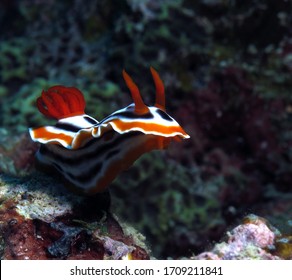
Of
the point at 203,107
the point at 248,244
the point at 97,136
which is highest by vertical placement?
the point at 97,136

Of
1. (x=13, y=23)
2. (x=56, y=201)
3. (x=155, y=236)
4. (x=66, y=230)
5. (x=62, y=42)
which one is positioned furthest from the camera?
(x=13, y=23)

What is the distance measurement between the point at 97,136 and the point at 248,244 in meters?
1.17

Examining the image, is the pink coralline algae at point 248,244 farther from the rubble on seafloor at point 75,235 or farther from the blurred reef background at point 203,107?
the blurred reef background at point 203,107

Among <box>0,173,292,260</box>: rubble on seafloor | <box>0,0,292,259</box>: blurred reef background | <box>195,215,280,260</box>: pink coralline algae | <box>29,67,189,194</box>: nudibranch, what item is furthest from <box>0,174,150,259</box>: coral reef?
<box>0,0,292,259</box>: blurred reef background

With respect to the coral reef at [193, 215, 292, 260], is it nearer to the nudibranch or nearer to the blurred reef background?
the nudibranch

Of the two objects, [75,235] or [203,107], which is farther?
[203,107]

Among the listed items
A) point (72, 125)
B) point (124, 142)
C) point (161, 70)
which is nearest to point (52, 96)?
point (72, 125)

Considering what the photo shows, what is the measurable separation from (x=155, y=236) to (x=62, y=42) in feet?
12.7

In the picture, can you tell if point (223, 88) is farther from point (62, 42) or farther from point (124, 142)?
point (124, 142)

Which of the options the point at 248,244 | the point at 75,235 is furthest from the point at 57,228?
the point at 248,244

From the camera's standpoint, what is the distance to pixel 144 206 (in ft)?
19.5

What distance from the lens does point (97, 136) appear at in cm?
249

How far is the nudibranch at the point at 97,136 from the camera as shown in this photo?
2.38 metres

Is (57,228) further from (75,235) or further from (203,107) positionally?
(203,107)
